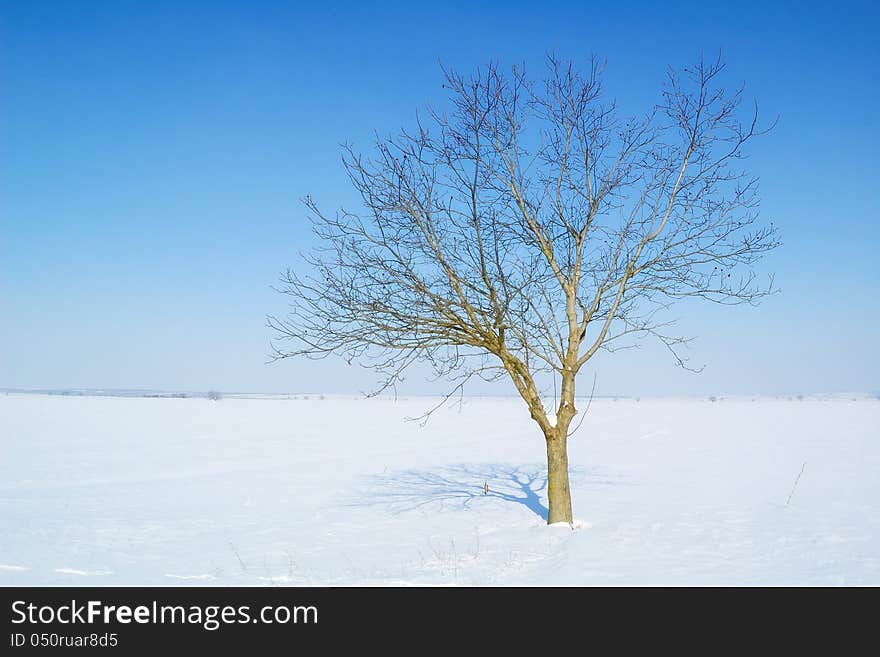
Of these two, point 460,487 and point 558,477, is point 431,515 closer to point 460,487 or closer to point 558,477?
point 558,477

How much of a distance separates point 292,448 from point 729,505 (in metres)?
22.0

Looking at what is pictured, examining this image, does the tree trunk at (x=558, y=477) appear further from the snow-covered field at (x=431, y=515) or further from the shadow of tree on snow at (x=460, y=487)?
the shadow of tree on snow at (x=460, y=487)

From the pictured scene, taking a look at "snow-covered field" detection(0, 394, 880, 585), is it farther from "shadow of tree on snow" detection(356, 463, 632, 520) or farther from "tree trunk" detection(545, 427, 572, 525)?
"tree trunk" detection(545, 427, 572, 525)

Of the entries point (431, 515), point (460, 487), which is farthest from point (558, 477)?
point (460, 487)

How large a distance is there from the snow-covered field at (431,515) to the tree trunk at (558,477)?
393 mm

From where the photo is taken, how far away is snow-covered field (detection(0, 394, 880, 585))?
8773 mm

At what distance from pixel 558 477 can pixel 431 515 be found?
3.47 meters

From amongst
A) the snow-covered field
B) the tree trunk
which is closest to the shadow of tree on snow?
the snow-covered field

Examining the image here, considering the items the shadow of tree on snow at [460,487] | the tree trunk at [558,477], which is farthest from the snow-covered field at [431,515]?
the tree trunk at [558,477]

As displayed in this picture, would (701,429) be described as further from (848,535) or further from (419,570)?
(419,570)

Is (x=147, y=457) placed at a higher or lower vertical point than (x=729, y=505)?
higher

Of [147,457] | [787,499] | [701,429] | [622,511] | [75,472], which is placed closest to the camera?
[622,511]
